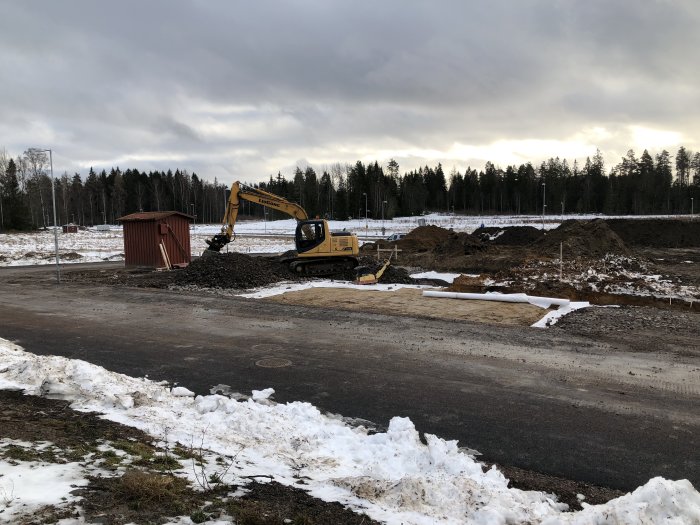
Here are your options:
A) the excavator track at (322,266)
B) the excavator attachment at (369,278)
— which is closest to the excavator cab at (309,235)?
the excavator track at (322,266)

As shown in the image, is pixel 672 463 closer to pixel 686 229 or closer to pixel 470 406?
pixel 470 406

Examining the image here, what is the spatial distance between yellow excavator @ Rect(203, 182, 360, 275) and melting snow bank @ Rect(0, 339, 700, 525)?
1524 centimetres

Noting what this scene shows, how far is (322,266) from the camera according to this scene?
910 inches

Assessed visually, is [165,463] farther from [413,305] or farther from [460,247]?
[460,247]

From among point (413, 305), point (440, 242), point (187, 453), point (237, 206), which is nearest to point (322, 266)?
point (237, 206)

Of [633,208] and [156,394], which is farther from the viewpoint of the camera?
[633,208]

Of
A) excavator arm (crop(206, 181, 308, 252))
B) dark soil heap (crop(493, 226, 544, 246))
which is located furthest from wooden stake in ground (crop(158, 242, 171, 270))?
dark soil heap (crop(493, 226, 544, 246))

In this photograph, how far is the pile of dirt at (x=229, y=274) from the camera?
1969 cm

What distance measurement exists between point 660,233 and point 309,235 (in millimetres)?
36590

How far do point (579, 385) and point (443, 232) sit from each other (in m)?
34.0

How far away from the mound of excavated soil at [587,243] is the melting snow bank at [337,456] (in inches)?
869

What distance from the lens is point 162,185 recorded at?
120500 millimetres

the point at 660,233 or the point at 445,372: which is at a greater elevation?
the point at 660,233

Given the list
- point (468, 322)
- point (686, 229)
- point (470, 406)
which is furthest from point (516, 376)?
point (686, 229)
